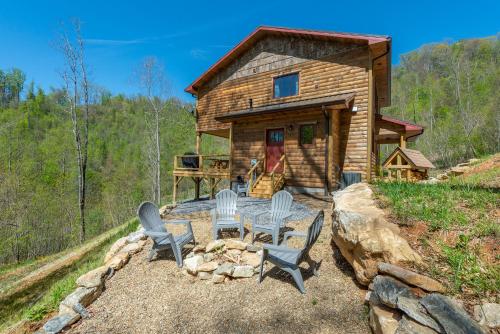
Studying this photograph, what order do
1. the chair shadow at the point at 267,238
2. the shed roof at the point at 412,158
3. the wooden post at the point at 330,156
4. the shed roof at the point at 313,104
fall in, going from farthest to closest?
the shed roof at the point at 412,158
the wooden post at the point at 330,156
the shed roof at the point at 313,104
the chair shadow at the point at 267,238

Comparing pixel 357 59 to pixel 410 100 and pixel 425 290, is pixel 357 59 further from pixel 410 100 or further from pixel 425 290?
pixel 410 100

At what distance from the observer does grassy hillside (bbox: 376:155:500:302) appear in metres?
2.07

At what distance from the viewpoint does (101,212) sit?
2575cm

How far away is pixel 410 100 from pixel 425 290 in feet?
127

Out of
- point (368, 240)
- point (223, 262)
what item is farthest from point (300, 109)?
point (368, 240)

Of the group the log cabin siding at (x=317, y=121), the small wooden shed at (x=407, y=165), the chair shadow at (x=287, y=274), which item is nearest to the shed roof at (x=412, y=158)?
the small wooden shed at (x=407, y=165)

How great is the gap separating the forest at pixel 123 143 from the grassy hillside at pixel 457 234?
14502 millimetres

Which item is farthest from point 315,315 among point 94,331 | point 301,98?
point 301,98

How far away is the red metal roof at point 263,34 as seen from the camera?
896 centimetres

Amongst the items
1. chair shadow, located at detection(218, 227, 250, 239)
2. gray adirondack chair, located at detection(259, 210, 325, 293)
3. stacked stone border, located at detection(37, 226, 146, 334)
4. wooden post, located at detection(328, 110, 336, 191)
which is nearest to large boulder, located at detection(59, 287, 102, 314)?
stacked stone border, located at detection(37, 226, 146, 334)

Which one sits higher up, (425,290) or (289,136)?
(289,136)

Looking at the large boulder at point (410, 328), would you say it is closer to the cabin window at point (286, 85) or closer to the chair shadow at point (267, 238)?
the chair shadow at point (267, 238)

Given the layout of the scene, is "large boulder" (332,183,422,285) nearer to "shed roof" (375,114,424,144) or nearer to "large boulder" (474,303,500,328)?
"large boulder" (474,303,500,328)

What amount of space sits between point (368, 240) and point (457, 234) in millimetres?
878
